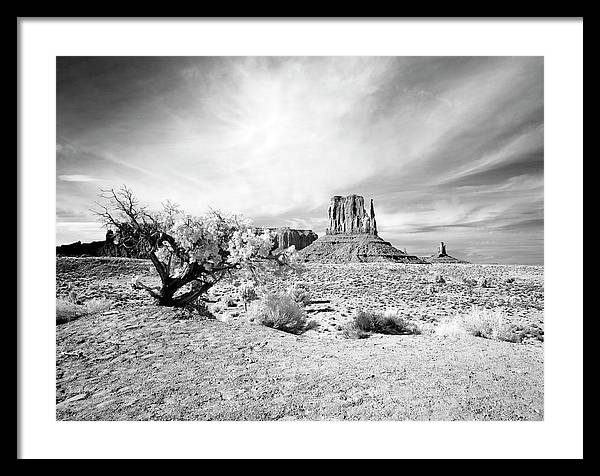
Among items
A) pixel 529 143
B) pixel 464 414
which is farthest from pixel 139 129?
pixel 529 143

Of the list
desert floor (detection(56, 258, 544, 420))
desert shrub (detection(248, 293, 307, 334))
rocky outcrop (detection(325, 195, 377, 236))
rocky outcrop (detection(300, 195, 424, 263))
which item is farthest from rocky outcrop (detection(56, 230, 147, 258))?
rocky outcrop (detection(300, 195, 424, 263))

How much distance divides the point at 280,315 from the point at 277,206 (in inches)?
67.1

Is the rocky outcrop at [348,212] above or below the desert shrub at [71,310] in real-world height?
above

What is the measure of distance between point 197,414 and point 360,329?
2.87 meters

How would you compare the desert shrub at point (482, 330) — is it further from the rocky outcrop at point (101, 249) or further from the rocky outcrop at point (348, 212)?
the rocky outcrop at point (101, 249)

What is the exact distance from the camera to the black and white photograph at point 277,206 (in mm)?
2863

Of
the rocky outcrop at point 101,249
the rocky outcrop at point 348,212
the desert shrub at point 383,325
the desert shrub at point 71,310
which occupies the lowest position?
the desert shrub at point 383,325

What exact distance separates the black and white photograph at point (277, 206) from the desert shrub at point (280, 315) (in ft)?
0.08

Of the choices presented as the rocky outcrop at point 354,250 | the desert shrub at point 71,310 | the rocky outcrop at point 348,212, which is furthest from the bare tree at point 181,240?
the rocky outcrop at point 354,250

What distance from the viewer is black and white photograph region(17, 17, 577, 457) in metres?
2.86

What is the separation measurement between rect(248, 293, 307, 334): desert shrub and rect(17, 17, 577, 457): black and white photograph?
2cm

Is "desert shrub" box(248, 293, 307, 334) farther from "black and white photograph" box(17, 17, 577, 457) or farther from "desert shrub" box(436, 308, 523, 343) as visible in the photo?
"desert shrub" box(436, 308, 523, 343)

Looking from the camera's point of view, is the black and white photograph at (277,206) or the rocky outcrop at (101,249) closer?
the black and white photograph at (277,206)
